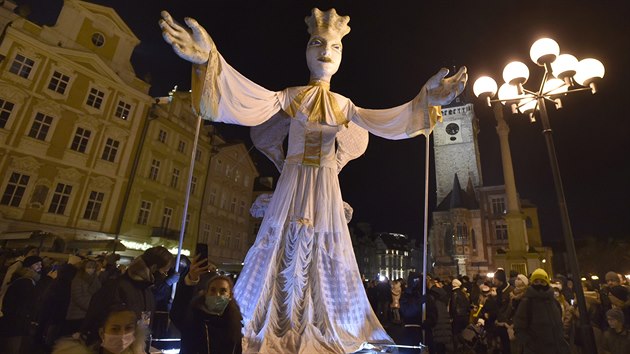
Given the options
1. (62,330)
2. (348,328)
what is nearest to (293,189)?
(348,328)

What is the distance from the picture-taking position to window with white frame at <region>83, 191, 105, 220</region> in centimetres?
1700

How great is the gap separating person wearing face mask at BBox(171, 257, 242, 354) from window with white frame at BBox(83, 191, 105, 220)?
17788 millimetres

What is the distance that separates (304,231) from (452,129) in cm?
5659

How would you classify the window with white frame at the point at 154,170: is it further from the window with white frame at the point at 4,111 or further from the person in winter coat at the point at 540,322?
the person in winter coat at the point at 540,322

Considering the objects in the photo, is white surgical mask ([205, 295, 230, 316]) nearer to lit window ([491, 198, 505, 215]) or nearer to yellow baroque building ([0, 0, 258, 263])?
yellow baroque building ([0, 0, 258, 263])

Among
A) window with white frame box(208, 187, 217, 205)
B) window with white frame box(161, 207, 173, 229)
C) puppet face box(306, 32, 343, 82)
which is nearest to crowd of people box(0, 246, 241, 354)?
puppet face box(306, 32, 343, 82)

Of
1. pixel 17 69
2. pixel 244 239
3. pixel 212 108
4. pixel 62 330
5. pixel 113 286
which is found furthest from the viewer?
pixel 244 239

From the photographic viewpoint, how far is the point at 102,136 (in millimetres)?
17891

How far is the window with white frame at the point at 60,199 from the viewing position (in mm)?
15844

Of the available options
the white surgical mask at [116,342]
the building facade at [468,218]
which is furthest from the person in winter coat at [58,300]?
the building facade at [468,218]

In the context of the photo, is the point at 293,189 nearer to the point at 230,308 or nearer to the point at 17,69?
the point at 230,308

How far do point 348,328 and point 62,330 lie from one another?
4.70 meters

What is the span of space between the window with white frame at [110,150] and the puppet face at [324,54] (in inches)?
684

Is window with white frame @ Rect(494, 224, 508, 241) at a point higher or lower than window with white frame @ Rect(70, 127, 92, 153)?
higher
